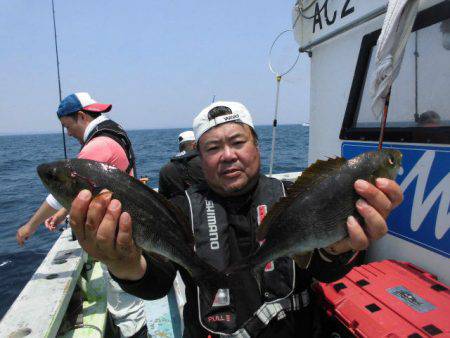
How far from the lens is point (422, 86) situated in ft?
9.60

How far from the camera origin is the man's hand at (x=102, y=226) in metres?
1.80

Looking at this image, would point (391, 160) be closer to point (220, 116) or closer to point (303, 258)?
point (303, 258)

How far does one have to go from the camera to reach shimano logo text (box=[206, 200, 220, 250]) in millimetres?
2371

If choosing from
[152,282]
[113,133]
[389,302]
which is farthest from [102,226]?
[113,133]

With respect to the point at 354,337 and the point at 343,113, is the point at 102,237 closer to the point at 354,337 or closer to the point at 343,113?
the point at 354,337

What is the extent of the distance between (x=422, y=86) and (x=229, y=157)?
1.98m

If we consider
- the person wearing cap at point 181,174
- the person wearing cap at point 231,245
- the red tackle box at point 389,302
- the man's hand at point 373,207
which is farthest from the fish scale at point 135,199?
the person wearing cap at point 181,174

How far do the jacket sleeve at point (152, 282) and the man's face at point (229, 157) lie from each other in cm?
75

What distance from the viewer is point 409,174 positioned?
294 cm

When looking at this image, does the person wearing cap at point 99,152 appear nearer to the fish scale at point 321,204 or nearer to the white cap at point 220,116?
the white cap at point 220,116

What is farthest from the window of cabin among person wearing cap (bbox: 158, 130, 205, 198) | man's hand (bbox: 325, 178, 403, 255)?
person wearing cap (bbox: 158, 130, 205, 198)

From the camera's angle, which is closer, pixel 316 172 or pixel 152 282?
pixel 316 172

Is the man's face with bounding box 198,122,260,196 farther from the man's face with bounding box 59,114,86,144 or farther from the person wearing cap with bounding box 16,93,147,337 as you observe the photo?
the man's face with bounding box 59,114,86,144

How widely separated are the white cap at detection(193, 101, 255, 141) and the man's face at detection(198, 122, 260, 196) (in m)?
0.05
